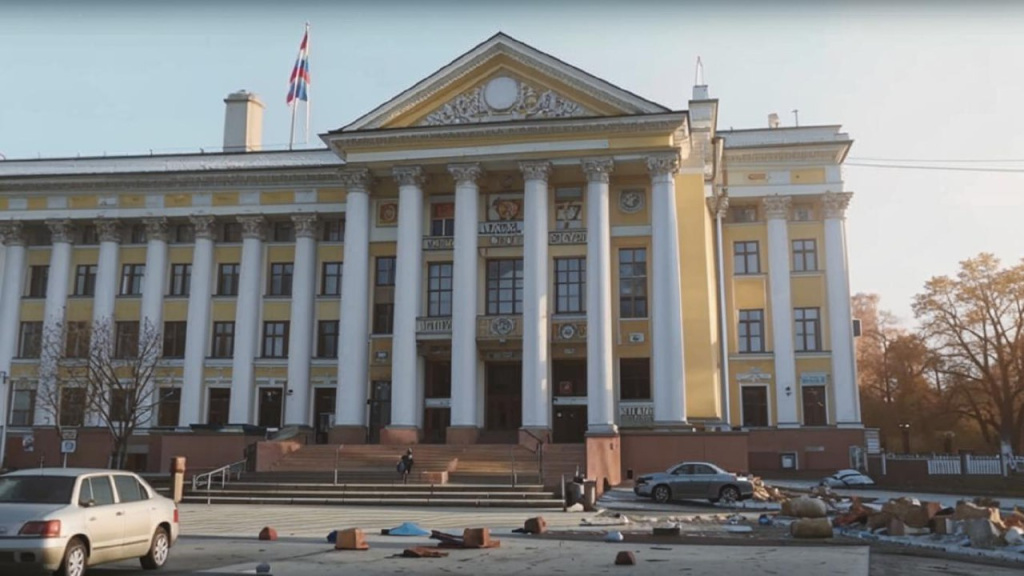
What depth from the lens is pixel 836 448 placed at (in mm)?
43812

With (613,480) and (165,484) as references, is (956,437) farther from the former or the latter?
(165,484)

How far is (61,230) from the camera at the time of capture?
156 feet

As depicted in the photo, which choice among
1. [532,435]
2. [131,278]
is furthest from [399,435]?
[131,278]

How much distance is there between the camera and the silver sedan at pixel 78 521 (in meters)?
11.5

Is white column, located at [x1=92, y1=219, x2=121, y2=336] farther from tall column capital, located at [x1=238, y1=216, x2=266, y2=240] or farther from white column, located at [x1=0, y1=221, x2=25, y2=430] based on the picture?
tall column capital, located at [x1=238, y1=216, x2=266, y2=240]

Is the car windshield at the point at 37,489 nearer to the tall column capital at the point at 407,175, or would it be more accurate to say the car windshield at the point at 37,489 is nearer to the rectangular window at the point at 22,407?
the tall column capital at the point at 407,175

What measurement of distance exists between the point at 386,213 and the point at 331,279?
496 centimetres

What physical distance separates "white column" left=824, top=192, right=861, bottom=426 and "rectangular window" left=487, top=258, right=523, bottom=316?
1611 centimetres

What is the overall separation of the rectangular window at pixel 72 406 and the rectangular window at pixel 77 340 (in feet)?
5.44

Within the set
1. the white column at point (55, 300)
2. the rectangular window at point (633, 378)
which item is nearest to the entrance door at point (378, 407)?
the rectangular window at point (633, 378)

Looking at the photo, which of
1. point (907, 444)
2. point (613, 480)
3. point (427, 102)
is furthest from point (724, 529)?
point (907, 444)

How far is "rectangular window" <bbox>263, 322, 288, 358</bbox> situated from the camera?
149 ft

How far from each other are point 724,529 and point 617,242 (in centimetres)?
2069

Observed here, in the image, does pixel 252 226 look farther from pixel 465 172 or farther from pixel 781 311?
pixel 781 311
